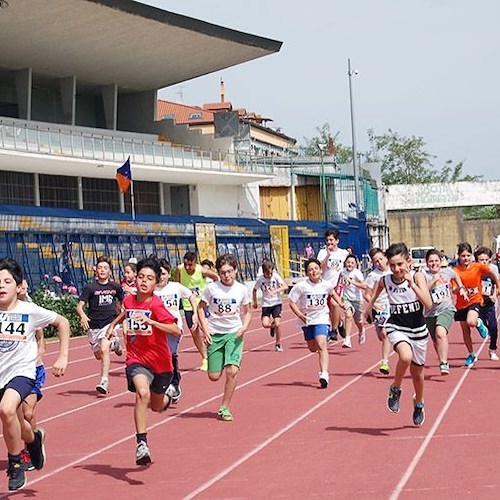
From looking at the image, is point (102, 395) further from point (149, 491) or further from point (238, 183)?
point (238, 183)

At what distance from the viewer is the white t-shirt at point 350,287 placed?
19641 mm

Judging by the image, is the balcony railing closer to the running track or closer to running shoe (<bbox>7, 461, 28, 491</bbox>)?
the running track

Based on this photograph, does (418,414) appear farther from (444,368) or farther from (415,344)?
(444,368)

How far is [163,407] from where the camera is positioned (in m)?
9.77

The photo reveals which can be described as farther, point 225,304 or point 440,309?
point 440,309

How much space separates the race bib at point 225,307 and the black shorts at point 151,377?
2637mm

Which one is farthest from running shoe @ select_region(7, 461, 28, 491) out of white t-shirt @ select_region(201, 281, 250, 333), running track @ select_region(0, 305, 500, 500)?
white t-shirt @ select_region(201, 281, 250, 333)

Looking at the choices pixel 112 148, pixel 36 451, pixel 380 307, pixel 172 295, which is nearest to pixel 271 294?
pixel 380 307

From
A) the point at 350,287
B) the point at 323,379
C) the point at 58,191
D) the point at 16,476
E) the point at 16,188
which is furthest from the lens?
the point at 58,191

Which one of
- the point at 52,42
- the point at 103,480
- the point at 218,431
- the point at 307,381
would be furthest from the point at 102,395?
the point at 52,42

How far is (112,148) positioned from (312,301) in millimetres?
34829

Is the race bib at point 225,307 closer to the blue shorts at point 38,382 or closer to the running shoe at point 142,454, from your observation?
the running shoe at point 142,454

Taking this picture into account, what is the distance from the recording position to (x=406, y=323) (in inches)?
430

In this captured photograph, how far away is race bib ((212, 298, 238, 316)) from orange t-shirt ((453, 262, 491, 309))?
16.0 ft
